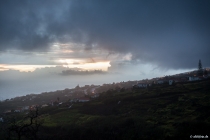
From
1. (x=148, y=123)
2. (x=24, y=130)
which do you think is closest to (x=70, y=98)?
(x=24, y=130)

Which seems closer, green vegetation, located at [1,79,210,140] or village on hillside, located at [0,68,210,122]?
green vegetation, located at [1,79,210,140]

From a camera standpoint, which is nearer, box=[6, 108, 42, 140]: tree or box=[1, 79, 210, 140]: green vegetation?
box=[6, 108, 42, 140]: tree

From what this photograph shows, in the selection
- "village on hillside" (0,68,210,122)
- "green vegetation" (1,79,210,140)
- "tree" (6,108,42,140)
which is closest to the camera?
"tree" (6,108,42,140)

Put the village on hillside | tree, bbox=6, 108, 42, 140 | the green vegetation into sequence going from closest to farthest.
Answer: tree, bbox=6, 108, 42, 140 → the green vegetation → the village on hillside

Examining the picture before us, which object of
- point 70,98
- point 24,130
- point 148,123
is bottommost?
point 24,130

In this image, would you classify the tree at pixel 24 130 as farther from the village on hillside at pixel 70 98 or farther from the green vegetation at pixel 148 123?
the village on hillside at pixel 70 98

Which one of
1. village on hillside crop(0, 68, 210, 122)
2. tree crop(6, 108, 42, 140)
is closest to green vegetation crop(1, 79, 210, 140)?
tree crop(6, 108, 42, 140)

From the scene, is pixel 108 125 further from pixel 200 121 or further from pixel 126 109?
pixel 200 121

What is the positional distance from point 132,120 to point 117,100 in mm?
19699

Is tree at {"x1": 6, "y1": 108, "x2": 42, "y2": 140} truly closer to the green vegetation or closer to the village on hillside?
the green vegetation

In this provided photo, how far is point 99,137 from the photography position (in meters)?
29.4

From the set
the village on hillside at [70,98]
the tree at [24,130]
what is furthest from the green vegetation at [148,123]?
the village on hillside at [70,98]

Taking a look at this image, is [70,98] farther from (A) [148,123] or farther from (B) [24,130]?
(A) [148,123]

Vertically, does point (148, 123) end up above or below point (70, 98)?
below
